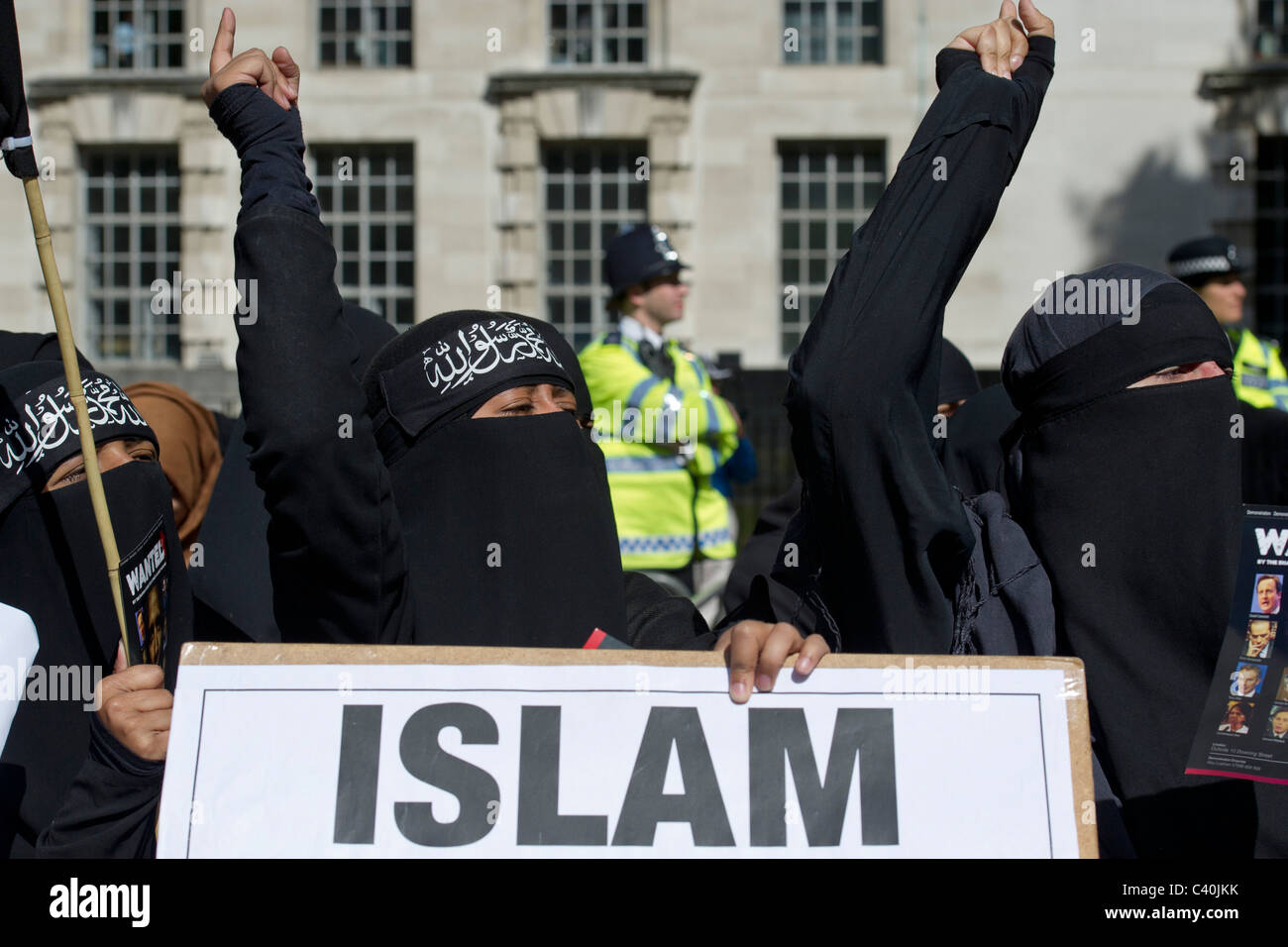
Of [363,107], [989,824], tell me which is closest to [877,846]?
[989,824]

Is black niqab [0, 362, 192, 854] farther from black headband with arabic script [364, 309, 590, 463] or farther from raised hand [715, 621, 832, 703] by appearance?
raised hand [715, 621, 832, 703]

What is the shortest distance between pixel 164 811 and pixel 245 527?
1.48 meters

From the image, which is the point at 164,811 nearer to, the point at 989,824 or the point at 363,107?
the point at 989,824

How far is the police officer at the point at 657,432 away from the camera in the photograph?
647cm

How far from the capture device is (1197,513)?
2371mm

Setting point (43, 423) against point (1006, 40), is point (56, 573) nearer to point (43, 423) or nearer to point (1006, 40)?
point (43, 423)

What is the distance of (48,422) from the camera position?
2.73 metres

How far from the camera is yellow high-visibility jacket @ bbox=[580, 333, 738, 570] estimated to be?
21.2 ft

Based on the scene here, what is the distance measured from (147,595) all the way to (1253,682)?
1855 millimetres

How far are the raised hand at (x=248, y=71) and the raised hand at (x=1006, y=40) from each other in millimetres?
1157

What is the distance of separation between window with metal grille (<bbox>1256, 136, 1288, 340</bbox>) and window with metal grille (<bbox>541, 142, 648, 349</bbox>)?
22.5ft

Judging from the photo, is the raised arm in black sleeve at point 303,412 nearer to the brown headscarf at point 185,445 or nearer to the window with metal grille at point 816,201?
the brown headscarf at point 185,445

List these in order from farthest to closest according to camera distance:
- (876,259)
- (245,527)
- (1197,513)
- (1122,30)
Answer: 1. (1122,30)
2. (245,527)
3. (1197,513)
4. (876,259)
